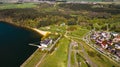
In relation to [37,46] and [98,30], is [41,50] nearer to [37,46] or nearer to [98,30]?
[37,46]

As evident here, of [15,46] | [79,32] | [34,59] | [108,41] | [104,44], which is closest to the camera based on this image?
[34,59]

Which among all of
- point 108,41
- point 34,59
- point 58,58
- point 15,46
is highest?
point 15,46

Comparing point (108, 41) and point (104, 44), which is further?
point (108, 41)

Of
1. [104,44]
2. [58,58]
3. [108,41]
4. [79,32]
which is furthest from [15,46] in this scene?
[108,41]

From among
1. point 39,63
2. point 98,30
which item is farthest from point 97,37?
point 39,63

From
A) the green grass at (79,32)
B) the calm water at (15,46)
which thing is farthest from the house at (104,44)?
the calm water at (15,46)

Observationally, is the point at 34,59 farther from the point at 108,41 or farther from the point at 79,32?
the point at 79,32

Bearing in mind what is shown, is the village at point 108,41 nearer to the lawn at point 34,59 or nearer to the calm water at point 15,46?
the lawn at point 34,59
